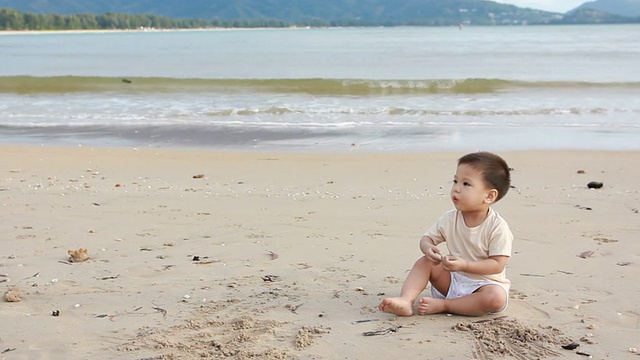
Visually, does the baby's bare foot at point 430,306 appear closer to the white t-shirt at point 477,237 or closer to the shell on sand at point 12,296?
the white t-shirt at point 477,237

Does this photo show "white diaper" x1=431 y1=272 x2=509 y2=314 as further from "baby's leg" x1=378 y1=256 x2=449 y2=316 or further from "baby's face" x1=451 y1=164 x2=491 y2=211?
"baby's face" x1=451 y1=164 x2=491 y2=211

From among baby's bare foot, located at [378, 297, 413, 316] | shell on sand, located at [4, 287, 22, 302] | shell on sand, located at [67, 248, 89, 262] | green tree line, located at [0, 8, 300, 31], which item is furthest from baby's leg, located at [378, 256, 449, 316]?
green tree line, located at [0, 8, 300, 31]

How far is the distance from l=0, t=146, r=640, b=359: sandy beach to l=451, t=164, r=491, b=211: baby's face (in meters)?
0.52

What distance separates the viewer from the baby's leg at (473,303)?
A: 338 centimetres

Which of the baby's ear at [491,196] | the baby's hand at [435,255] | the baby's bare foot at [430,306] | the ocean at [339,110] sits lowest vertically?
the ocean at [339,110]

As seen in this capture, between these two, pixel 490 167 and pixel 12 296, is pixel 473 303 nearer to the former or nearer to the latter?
pixel 490 167

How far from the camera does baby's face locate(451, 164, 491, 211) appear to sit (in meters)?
3.38

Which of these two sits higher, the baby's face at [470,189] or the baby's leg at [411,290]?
the baby's face at [470,189]

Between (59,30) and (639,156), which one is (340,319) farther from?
(59,30)

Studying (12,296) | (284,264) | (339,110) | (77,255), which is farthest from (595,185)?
(339,110)

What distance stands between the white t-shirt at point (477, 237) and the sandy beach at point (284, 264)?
0.29m

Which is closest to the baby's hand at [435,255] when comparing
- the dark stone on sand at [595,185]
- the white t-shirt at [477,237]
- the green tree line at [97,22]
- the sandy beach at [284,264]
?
the white t-shirt at [477,237]

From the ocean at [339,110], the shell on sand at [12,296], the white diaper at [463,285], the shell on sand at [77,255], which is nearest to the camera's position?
the white diaper at [463,285]

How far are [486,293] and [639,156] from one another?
5.88m
